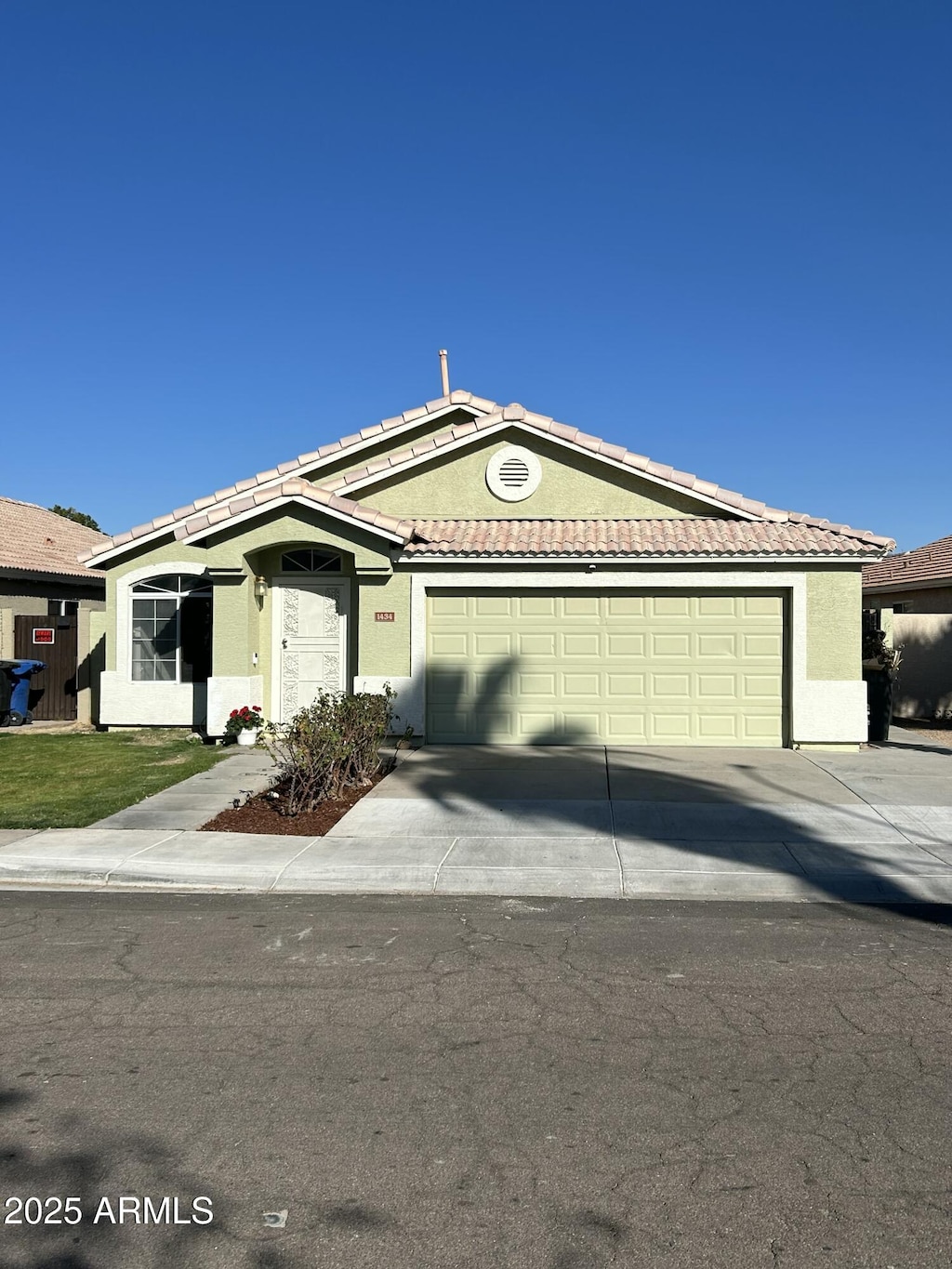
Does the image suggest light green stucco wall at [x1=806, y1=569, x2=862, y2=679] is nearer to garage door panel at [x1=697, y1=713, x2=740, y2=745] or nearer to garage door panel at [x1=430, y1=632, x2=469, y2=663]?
garage door panel at [x1=697, y1=713, x2=740, y2=745]

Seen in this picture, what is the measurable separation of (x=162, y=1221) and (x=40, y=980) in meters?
2.78

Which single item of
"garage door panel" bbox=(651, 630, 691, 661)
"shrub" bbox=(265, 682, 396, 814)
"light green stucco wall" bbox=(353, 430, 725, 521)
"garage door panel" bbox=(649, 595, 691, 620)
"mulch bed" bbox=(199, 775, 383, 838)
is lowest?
"mulch bed" bbox=(199, 775, 383, 838)

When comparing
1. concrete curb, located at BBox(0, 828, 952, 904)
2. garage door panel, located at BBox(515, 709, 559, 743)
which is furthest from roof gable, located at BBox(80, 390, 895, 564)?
concrete curb, located at BBox(0, 828, 952, 904)

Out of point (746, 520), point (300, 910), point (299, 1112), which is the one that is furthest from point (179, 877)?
point (746, 520)

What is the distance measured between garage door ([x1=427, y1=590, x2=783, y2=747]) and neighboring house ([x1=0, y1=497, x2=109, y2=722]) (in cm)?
650

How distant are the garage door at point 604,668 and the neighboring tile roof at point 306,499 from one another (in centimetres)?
124

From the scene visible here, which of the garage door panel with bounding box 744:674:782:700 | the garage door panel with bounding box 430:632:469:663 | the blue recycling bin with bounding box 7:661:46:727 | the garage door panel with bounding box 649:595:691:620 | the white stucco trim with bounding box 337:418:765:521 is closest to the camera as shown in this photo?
the garage door panel with bounding box 744:674:782:700

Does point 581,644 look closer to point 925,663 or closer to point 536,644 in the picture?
point 536,644

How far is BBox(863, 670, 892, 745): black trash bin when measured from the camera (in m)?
15.6

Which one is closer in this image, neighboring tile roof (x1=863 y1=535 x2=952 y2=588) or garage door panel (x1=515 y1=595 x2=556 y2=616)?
garage door panel (x1=515 y1=595 x2=556 y2=616)

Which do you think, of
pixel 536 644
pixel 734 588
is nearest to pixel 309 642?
pixel 536 644

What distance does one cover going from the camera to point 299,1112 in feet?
14.5

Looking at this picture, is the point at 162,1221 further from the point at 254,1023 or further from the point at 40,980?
the point at 40,980

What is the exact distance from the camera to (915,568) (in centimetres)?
2375
